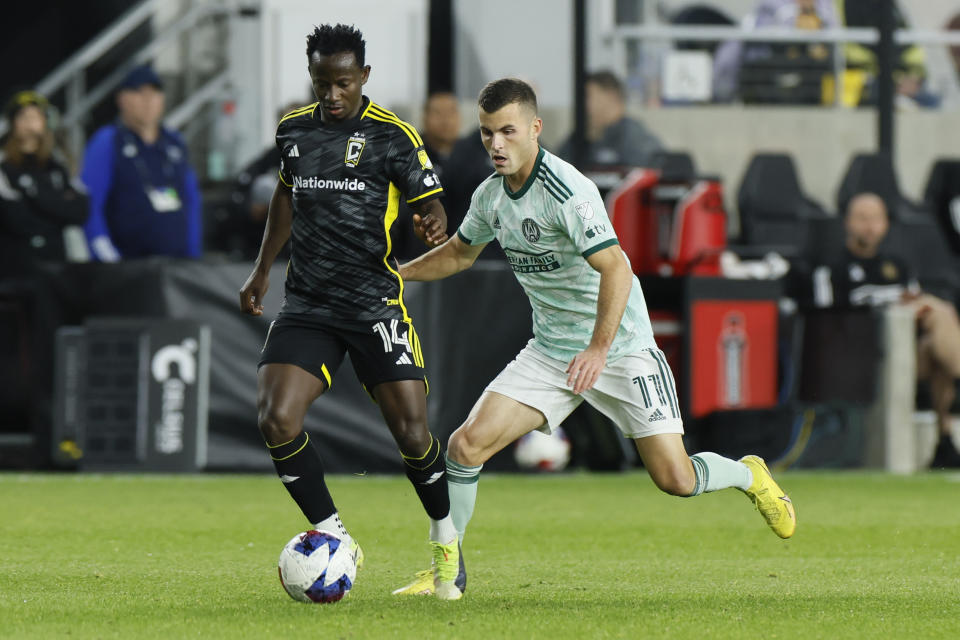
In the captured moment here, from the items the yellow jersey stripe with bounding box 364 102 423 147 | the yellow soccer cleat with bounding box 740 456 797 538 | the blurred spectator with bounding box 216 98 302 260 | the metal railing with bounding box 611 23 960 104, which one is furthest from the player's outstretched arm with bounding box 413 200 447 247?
the metal railing with bounding box 611 23 960 104

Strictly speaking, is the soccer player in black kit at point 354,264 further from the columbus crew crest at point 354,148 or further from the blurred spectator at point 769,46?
the blurred spectator at point 769,46

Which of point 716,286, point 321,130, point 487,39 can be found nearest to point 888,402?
point 716,286

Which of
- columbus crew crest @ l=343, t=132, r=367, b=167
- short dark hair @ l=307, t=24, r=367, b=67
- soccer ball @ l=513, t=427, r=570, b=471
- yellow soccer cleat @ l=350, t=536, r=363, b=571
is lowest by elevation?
soccer ball @ l=513, t=427, r=570, b=471

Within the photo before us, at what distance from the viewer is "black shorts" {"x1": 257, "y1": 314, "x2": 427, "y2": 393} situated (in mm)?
5965

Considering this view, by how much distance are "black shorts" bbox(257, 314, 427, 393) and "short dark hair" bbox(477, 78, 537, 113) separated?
86cm

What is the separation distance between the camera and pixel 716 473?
6.45 meters

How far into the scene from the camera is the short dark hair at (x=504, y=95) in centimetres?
573

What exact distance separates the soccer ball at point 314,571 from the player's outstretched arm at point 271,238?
1.00 metres

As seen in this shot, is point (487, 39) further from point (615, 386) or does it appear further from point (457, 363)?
point (615, 386)

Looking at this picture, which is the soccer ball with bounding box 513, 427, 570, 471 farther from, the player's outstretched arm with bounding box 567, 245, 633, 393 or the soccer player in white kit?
the player's outstretched arm with bounding box 567, 245, 633, 393

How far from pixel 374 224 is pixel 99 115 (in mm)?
11205

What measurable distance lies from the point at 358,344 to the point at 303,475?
511 millimetres

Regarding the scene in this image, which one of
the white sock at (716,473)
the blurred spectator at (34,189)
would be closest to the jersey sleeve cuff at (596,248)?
the white sock at (716,473)

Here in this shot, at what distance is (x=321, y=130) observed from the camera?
6055mm
